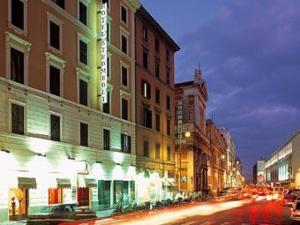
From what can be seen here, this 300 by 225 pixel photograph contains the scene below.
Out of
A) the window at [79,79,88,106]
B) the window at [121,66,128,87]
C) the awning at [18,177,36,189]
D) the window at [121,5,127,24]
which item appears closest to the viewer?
the awning at [18,177,36,189]

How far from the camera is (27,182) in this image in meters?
38.7

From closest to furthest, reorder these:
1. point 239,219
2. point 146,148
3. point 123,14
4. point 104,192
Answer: point 239,219
point 104,192
point 123,14
point 146,148

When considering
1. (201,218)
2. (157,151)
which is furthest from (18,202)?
(157,151)

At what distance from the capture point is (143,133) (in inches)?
2574

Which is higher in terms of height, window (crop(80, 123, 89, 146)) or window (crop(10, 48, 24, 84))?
window (crop(10, 48, 24, 84))

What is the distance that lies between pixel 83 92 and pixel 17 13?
Answer: 1175 centimetres

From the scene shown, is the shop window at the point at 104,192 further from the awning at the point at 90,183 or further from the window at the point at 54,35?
the window at the point at 54,35

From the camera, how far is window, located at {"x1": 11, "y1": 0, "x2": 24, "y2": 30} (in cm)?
3888

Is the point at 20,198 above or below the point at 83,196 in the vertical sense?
above

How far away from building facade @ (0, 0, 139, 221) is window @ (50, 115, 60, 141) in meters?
0.07

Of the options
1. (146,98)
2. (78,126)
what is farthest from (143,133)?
(78,126)

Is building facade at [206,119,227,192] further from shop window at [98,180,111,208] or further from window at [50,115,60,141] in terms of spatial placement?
window at [50,115,60,141]

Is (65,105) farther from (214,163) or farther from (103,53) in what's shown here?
(214,163)

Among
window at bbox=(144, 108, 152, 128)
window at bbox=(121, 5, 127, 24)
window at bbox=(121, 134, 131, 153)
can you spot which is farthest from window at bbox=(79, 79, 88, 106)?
window at bbox=(144, 108, 152, 128)
